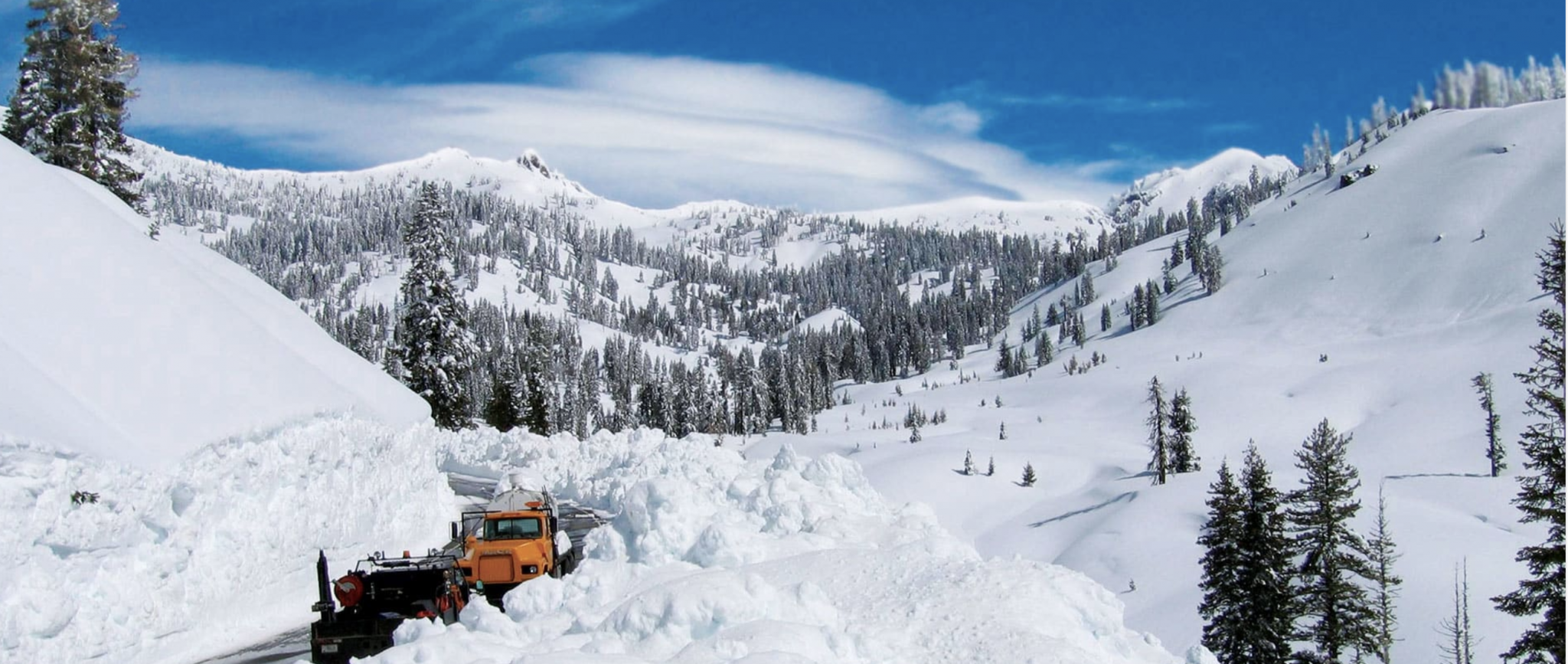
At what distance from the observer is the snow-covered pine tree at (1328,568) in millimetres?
28234

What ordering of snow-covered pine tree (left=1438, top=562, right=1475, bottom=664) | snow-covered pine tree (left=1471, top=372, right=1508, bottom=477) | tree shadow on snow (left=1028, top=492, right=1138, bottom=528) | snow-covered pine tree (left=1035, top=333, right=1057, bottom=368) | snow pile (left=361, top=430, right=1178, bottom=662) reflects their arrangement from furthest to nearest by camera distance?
snow-covered pine tree (left=1035, top=333, right=1057, bottom=368) → snow-covered pine tree (left=1471, top=372, right=1508, bottom=477) → tree shadow on snow (left=1028, top=492, right=1138, bottom=528) → snow-covered pine tree (left=1438, top=562, right=1475, bottom=664) → snow pile (left=361, top=430, right=1178, bottom=662)

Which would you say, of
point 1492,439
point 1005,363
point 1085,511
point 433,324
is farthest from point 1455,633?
point 1005,363

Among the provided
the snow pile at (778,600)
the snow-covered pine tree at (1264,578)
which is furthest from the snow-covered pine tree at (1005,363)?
the snow pile at (778,600)

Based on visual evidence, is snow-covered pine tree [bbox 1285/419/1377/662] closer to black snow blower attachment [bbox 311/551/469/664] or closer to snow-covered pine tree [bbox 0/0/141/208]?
black snow blower attachment [bbox 311/551/469/664]

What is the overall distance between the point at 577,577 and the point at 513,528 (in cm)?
545

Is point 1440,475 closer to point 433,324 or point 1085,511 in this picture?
point 1085,511

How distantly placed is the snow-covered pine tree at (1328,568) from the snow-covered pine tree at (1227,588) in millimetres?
1801

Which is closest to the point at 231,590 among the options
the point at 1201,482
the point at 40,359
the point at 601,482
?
the point at 40,359

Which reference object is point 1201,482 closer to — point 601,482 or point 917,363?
point 601,482

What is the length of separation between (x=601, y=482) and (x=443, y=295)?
1455cm

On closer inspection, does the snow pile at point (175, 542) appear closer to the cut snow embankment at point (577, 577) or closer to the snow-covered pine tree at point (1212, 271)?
the cut snow embankment at point (577, 577)

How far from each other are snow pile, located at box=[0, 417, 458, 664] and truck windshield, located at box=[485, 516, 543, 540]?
3038 mm

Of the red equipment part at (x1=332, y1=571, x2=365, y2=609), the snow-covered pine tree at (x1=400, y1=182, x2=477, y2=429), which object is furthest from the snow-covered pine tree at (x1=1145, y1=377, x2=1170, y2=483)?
the red equipment part at (x1=332, y1=571, x2=365, y2=609)

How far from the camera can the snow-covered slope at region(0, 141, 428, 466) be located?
12.6m
